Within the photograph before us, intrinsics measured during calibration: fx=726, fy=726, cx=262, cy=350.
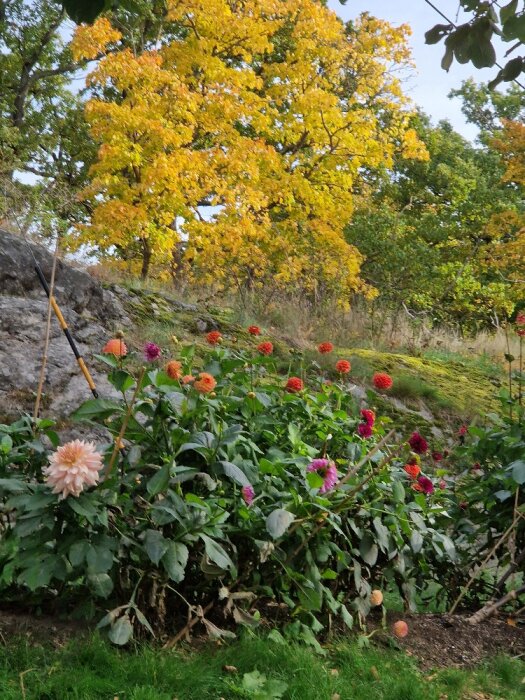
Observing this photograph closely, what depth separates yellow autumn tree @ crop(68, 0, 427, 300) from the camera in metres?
9.27

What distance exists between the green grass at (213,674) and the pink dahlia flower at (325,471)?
50cm

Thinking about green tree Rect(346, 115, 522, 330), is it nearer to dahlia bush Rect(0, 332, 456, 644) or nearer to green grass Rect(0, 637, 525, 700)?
dahlia bush Rect(0, 332, 456, 644)

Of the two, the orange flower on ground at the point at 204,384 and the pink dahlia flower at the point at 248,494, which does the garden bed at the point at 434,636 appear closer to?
the pink dahlia flower at the point at 248,494

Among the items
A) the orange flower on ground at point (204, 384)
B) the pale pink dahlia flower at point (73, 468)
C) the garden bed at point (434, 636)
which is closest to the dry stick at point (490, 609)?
the garden bed at point (434, 636)

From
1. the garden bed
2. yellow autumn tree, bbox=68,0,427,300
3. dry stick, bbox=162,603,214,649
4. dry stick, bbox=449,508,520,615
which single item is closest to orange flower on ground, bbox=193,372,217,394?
dry stick, bbox=162,603,214,649

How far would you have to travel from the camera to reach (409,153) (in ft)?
46.6

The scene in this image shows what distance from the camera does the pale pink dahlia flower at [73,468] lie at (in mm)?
1896

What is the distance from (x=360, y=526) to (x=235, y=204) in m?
8.41

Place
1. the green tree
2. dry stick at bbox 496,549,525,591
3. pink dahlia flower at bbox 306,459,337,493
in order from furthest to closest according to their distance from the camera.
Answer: the green tree → dry stick at bbox 496,549,525,591 → pink dahlia flower at bbox 306,459,337,493

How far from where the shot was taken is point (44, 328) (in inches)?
194

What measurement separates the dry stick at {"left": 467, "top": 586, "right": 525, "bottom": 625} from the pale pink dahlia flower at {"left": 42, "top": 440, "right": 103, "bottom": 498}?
178 centimetres

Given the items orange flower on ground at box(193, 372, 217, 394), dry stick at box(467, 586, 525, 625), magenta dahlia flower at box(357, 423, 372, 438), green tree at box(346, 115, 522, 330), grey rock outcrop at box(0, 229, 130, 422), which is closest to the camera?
orange flower on ground at box(193, 372, 217, 394)

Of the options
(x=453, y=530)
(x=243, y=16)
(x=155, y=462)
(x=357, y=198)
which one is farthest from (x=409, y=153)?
(x=155, y=462)

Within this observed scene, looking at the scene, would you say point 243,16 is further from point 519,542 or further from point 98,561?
point 98,561
